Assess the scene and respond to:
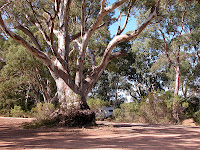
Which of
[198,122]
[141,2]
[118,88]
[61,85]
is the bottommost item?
[198,122]

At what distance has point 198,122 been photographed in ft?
47.8

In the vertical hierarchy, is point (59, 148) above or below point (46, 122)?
below

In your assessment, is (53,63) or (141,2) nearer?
(53,63)

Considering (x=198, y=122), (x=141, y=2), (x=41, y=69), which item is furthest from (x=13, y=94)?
(x=198, y=122)

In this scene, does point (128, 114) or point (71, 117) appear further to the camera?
point (128, 114)

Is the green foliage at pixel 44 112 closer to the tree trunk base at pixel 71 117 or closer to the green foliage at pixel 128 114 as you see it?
the tree trunk base at pixel 71 117

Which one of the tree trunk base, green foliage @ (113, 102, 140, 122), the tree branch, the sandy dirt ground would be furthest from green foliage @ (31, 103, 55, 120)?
green foliage @ (113, 102, 140, 122)

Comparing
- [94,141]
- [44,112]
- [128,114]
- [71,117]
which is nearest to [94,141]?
[94,141]

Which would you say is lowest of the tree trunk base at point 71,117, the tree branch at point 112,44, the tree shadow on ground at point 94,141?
the tree shadow on ground at point 94,141

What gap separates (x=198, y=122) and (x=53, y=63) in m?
11.7

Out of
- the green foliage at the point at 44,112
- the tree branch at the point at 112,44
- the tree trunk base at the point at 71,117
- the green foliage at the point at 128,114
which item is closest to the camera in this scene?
the tree trunk base at the point at 71,117

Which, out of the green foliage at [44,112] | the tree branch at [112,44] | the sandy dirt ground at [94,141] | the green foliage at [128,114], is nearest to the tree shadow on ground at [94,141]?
the sandy dirt ground at [94,141]

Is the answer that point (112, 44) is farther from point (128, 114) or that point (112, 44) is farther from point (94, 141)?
point (128, 114)

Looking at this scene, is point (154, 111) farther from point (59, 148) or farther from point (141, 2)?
point (59, 148)
